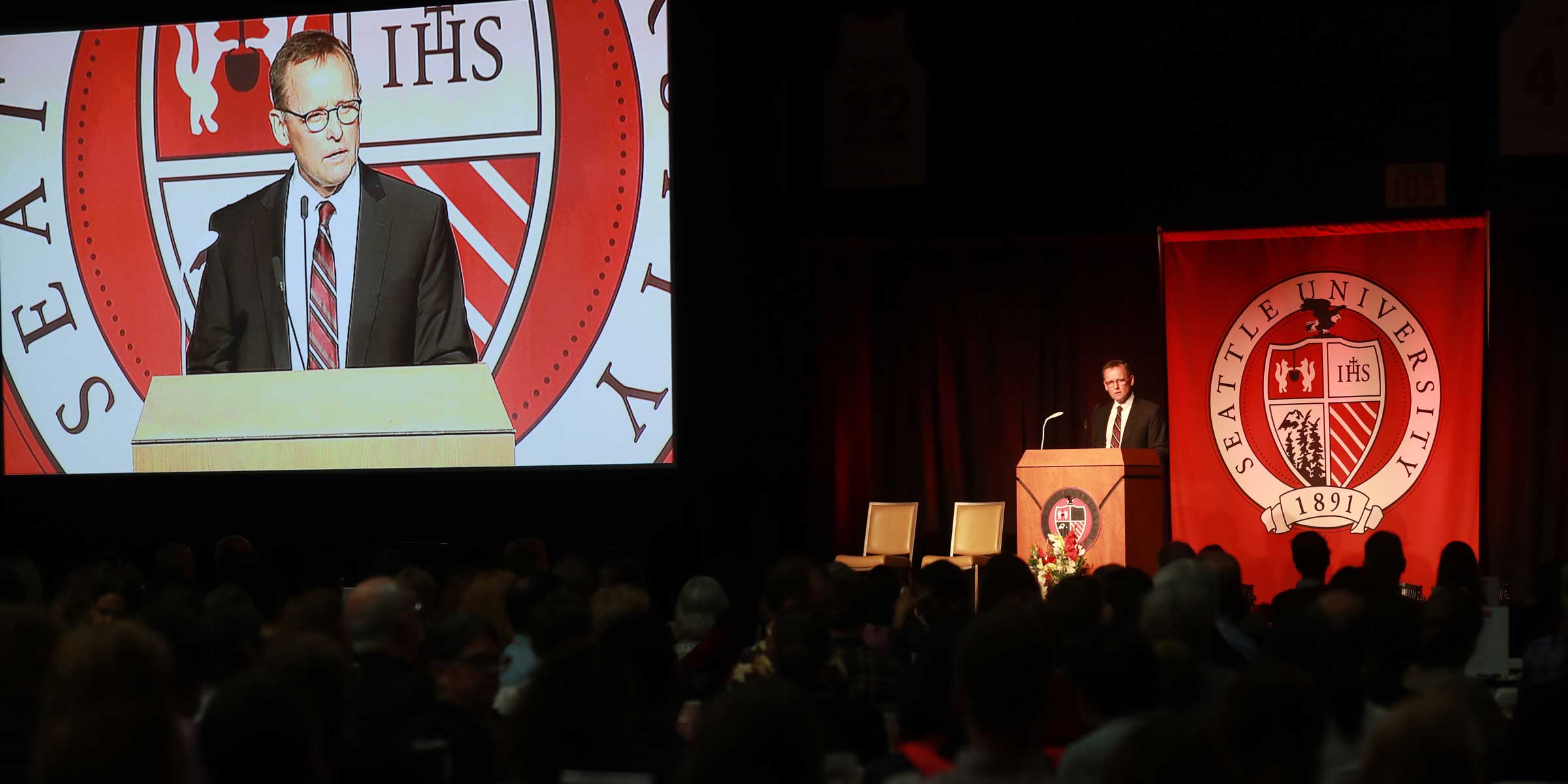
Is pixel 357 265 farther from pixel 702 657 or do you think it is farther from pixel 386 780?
pixel 386 780

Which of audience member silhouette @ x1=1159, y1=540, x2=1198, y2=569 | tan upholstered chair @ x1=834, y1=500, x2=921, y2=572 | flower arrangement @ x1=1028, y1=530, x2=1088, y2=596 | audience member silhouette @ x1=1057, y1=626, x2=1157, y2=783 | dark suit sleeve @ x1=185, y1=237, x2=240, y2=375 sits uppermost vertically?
dark suit sleeve @ x1=185, y1=237, x2=240, y2=375

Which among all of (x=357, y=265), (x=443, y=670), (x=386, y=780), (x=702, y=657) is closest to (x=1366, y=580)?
(x=702, y=657)

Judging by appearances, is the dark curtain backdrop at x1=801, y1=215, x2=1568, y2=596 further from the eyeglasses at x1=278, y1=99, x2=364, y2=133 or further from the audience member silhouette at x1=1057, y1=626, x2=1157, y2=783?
the audience member silhouette at x1=1057, y1=626, x2=1157, y2=783

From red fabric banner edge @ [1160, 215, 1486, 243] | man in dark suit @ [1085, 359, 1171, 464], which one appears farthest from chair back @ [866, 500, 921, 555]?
red fabric banner edge @ [1160, 215, 1486, 243]

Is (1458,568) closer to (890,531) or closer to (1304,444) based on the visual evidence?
(1304,444)

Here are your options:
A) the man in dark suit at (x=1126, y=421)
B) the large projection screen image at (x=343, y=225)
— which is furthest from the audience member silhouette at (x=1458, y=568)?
the large projection screen image at (x=343, y=225)

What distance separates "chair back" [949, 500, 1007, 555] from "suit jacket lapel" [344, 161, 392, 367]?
386 centimetres

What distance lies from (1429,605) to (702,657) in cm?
203

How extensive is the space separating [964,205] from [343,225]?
363cm

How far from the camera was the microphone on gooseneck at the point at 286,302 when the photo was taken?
9164 mm

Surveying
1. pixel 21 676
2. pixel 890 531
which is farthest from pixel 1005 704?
pixel 890 531

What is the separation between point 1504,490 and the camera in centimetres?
1000

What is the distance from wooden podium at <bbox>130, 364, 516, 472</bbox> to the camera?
29.5 feet

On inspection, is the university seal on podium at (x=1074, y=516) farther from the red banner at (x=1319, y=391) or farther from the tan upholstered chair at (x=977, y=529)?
the tan upholstered chair at (x=977, y=529)
